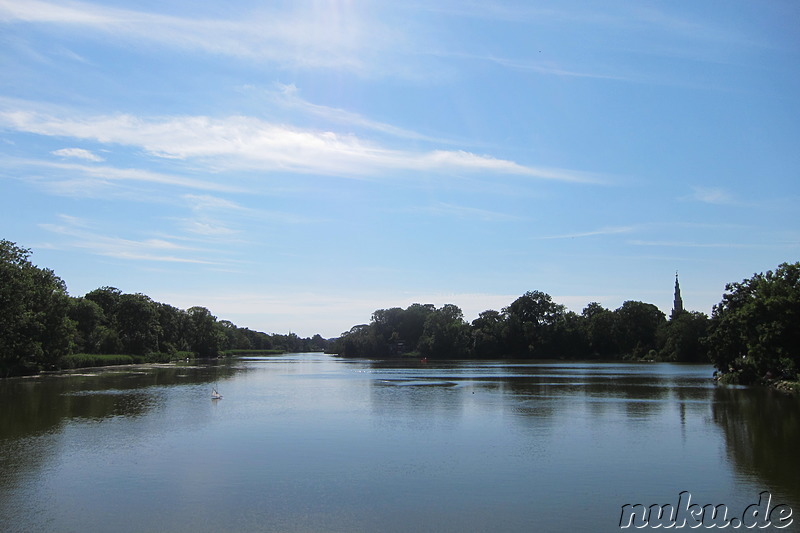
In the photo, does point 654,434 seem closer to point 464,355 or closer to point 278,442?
point 278,442

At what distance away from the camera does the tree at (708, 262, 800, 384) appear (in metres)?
45.9

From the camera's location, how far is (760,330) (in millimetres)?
47750

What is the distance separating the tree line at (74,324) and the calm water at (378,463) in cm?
2157

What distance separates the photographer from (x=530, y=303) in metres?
141

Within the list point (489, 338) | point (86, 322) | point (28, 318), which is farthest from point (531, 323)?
point (28, 318)

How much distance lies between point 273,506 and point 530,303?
429 feet

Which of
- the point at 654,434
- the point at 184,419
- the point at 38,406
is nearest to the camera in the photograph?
the point at 654,434

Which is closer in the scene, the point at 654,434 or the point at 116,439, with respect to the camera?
the point at 116,439

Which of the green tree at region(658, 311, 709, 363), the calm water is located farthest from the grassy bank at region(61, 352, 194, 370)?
the green tree at region(658, 311, 709, 363)

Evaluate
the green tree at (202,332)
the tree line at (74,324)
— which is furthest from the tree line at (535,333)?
the tree line at (74,324)

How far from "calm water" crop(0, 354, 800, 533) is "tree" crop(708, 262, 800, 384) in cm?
1189

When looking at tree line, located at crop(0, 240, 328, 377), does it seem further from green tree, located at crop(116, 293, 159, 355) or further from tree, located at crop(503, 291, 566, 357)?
tree, located at crop(503, 291, 566, 357)

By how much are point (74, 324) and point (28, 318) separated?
49.4 feet

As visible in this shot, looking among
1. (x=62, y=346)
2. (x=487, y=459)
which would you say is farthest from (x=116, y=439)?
(x=62, y=346)
